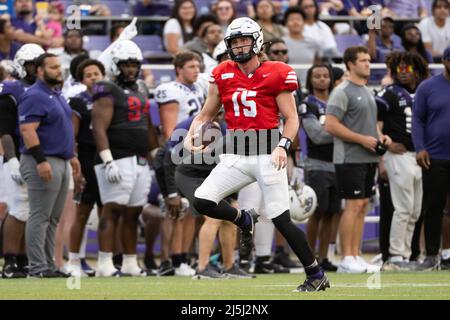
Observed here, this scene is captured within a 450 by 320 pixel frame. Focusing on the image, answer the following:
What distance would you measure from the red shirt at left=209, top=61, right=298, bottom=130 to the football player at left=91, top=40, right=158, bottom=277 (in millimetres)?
2863

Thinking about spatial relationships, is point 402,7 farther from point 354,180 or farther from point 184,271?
point 184,271

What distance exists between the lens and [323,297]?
25.5 feet

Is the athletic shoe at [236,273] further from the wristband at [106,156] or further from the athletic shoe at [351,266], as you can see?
the wristband at [106,156]

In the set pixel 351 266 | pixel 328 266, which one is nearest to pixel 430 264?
pixel 351 266

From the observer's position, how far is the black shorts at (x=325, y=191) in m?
12.1

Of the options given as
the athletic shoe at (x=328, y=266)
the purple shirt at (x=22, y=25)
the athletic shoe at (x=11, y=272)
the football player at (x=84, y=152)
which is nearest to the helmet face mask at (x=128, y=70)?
the football player at (x=84, y=152)

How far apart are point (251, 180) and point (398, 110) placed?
3.84 m

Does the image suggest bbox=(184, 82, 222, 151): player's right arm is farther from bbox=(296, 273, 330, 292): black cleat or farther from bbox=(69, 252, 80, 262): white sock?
bbox=(69, 252, 80, 262): white sock

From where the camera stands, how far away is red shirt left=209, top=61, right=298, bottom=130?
8484 millimetres

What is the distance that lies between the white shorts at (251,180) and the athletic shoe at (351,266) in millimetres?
2958

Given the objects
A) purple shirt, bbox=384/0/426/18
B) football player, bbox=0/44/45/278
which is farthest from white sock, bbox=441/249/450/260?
purple shirt, bbox=384/0/426/18

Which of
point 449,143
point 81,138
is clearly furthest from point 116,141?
point 449,143

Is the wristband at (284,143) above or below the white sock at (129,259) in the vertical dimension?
above

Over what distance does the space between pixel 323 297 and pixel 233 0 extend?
959 centimetres
